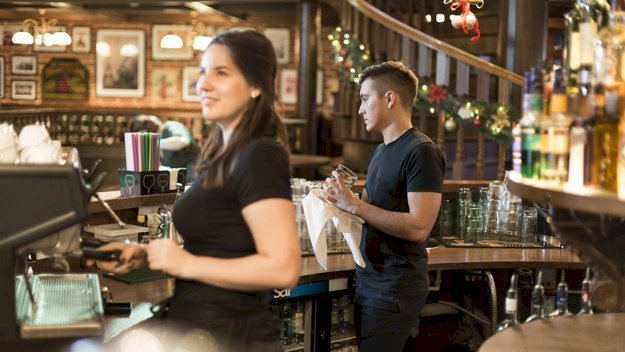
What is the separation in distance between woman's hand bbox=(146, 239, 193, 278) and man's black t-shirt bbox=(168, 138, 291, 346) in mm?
71

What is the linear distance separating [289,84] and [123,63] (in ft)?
9.47

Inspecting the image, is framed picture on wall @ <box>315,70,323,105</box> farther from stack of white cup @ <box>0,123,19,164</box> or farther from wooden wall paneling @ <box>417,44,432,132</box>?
stack of white cup @ <box>0,123,19,164</box>

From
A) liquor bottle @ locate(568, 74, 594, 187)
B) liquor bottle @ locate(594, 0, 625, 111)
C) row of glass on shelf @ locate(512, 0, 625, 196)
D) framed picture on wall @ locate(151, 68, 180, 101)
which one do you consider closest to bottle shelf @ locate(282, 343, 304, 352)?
row of glass on shelf @ locate(512, 0, 625, 196)

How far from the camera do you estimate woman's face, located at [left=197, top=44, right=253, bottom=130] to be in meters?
2.10

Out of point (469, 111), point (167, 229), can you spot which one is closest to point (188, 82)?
point (469, 111)

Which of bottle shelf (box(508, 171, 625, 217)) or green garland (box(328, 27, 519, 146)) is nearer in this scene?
bottle shelf (box(508, 171, 625, 217))

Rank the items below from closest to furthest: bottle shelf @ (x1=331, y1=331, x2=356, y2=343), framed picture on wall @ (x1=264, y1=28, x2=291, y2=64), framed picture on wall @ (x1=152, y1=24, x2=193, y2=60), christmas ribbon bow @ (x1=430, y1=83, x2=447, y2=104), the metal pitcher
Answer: the metal pitcher, bottle shelf @ (x1=331, y1=331, x2=356, y2=343), christmas ribbon bow @ (x1=430, y1=83, x2=447, y2=104), framed picture on wall @ (x1=264, y1=28, x2=291, y2=64), framed picture on wall @ (x1=152, y1=24, x2=193, y2=60)

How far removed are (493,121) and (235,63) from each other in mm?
5661

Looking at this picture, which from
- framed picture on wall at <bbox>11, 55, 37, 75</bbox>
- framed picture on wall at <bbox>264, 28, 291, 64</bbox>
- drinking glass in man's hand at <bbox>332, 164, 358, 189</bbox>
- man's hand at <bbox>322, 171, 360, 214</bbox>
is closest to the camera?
man's hand at <bbox>322, 171, 360, 214</bbox>

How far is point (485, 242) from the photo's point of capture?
4.66 meters

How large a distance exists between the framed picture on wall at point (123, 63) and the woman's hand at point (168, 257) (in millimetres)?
13370

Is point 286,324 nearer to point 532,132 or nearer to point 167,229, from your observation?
point 167,229

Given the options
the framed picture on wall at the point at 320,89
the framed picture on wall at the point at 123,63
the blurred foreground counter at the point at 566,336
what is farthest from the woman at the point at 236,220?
the framed picture on wall at the point at 123,63

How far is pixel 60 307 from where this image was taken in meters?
2.15
